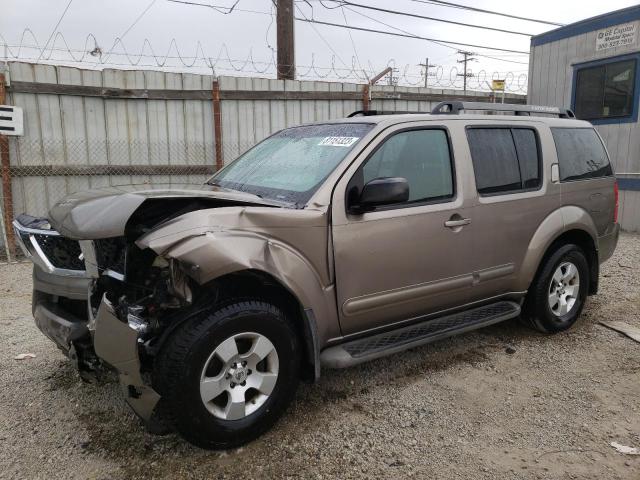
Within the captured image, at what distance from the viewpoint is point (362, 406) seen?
332cm

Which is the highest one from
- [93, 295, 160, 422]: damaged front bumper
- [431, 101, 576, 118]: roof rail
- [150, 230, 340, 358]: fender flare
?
[431, 101, 576, 118]: roof rail

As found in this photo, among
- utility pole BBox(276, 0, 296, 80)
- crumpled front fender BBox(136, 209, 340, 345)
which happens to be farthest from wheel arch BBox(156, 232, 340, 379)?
utility pole BBox(276, 0, 296, 80)

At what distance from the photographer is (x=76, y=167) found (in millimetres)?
7672

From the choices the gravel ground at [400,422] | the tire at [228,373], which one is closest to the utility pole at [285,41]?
the gravel ground at [400,422]

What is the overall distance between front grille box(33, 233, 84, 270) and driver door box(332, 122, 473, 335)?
157 centimetres

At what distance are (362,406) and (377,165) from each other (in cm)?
158

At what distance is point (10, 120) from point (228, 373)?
6.08 meters

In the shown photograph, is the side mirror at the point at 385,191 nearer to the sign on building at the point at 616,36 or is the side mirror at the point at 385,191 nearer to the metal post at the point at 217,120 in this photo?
the metal post at the point at 217,120

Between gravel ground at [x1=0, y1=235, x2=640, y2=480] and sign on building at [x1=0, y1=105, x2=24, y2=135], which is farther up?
sign on building at [x1=0, y1=105, x2=24, y2=135]

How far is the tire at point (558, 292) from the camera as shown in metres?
4.34

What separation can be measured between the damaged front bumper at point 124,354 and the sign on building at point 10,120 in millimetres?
5648

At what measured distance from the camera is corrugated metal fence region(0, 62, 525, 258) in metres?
7.41

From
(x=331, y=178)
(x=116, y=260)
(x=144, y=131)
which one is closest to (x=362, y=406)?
(x=331, y=178)

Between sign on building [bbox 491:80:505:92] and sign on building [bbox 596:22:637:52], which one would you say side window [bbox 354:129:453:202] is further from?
sign on building [bbox 491:80:505:92]
